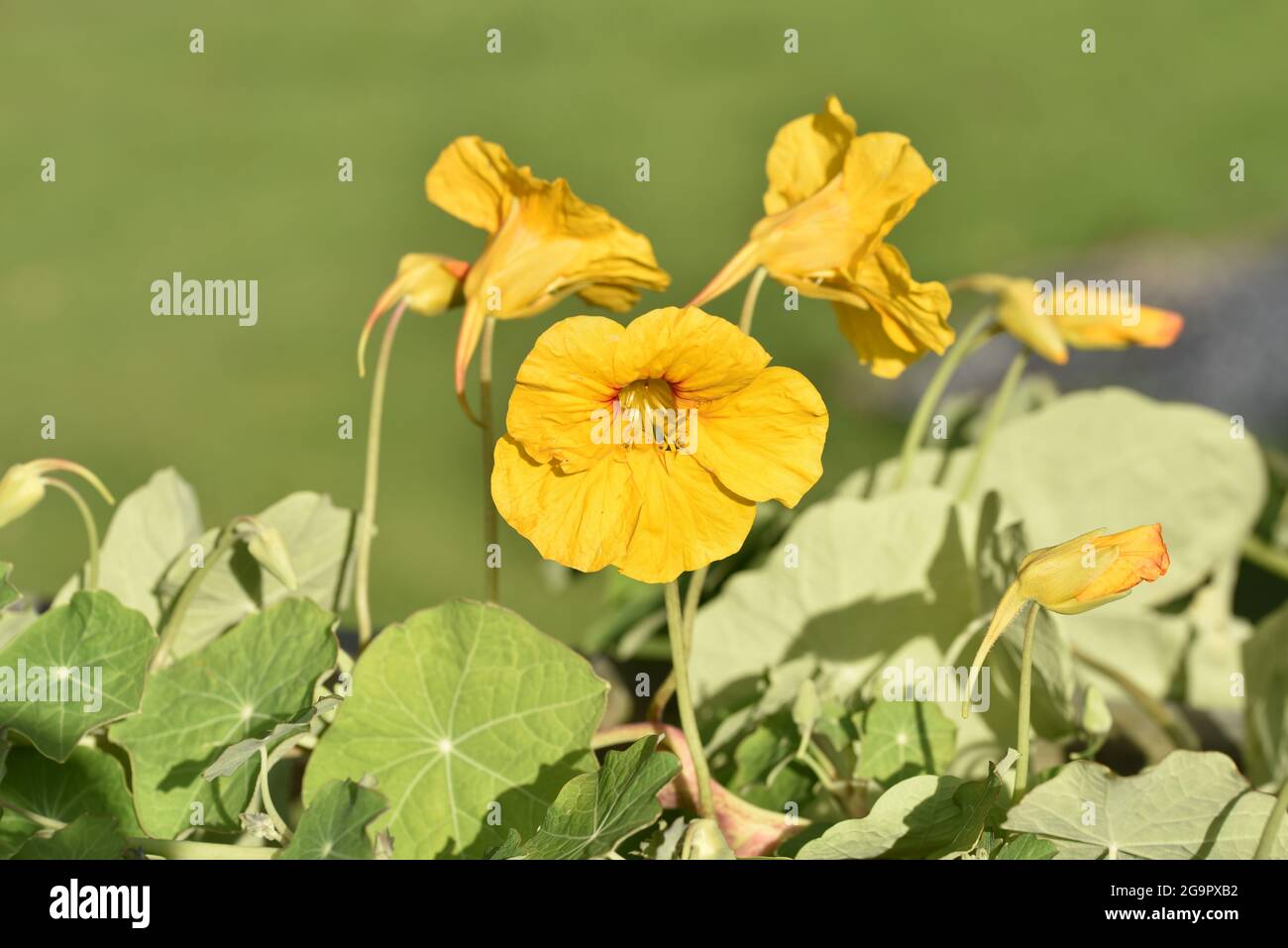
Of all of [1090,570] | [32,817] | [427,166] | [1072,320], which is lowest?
[32,817]

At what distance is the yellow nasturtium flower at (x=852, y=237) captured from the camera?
60 cm

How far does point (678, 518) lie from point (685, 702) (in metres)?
0.08

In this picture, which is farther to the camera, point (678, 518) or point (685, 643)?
point (685, 643)

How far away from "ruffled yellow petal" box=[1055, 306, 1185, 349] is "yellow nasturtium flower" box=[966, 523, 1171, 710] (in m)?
0.27

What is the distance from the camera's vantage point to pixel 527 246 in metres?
0.64

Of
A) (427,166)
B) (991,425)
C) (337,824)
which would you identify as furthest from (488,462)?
(427,166)

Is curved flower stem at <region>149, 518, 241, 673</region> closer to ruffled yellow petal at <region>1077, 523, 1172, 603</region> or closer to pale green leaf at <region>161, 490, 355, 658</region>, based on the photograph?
pale green leaf at <region>161, 490, 355, 658</region>

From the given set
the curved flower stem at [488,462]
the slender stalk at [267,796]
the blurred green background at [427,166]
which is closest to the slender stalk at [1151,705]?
the curved flower stem at [488,462]

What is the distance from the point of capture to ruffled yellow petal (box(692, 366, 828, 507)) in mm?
534

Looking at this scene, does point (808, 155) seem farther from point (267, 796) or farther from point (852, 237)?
point (267, 796)

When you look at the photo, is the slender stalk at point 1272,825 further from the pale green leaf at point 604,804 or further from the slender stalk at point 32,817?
the slender stalk at point 32,817
